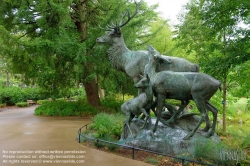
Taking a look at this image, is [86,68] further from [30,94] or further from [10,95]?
[30,94]

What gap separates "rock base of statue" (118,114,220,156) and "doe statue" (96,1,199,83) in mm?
1413

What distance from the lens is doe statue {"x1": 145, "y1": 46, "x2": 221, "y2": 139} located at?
18.2 ft

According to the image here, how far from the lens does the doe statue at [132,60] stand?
6.62 metres

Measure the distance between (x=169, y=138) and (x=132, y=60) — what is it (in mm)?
2663

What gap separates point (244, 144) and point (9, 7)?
1396cm

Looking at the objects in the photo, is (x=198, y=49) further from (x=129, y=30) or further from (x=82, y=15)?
(x=82, y=15)

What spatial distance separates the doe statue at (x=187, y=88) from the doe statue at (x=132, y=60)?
570 millimetres

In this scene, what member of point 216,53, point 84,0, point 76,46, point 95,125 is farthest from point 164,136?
point 84,0

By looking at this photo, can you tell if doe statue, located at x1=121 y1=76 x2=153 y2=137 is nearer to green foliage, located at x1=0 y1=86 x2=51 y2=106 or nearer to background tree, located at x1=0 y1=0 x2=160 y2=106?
background tree, located at x1=0 y1=0 x2=160 y2=106

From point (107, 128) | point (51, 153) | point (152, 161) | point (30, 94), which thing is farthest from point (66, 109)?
point (30, 94)

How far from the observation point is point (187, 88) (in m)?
5.70

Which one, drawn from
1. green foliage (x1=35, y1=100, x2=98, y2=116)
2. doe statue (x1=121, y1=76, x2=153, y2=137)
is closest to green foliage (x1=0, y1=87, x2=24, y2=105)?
green foliage (x1=35, y1=100, x2=98, y2=116)

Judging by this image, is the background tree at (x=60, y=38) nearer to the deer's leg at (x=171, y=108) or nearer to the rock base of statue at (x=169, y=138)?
the deer's leg at (x=171, y=108)

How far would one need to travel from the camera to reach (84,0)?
1459 centimetres
